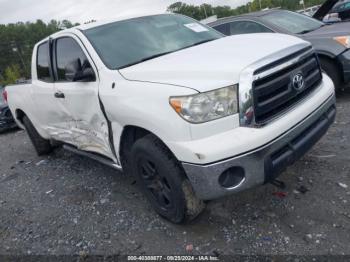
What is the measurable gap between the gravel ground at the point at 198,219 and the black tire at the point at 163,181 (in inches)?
9.4

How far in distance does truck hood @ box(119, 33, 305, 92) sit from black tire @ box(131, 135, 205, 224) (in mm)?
536

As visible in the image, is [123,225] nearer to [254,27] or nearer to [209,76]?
[209,76]

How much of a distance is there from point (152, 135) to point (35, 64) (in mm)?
2936

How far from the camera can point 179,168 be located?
2635 mm

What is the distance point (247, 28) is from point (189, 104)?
4293mm

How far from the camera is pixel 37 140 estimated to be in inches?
225

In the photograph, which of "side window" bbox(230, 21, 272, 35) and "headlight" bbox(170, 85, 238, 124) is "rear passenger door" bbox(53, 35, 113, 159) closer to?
"headlight" bbox(170, 85, 238, 124)

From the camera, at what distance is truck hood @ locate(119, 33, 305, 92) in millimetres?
2439

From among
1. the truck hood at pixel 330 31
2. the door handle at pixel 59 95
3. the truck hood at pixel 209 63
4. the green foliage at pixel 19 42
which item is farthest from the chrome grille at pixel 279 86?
the green foliage at pixel 19 42

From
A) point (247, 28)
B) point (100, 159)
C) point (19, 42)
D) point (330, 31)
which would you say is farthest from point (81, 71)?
point (19, 42)

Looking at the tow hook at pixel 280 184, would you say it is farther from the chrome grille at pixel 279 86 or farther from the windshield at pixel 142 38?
the windshield at pixel 142 38

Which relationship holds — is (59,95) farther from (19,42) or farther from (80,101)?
(19,42)

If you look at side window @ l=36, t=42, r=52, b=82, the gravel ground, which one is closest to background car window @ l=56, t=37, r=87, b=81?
side window @ l=36, t=42, r=52, b=82

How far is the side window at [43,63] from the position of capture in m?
4.38
